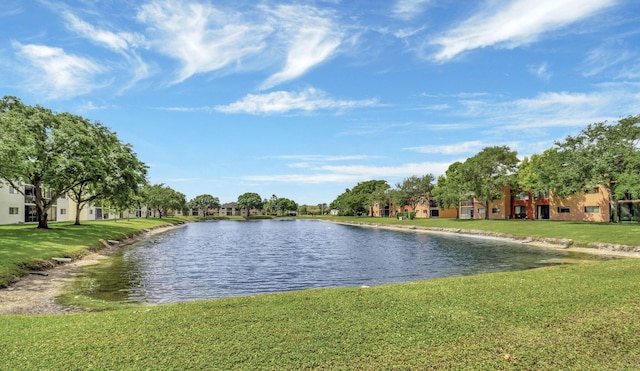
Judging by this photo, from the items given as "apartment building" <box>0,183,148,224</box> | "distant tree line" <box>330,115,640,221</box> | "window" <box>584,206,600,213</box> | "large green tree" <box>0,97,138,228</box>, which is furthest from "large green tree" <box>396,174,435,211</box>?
"large green tree" <box>0,97,138,228</box>

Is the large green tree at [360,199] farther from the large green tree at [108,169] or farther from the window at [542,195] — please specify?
the large green tree at [108,169]

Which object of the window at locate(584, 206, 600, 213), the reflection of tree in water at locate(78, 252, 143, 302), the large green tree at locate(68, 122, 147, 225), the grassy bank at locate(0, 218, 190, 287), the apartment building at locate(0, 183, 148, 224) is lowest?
the reflection of tree in water at locate(78, 252, 143, 302)

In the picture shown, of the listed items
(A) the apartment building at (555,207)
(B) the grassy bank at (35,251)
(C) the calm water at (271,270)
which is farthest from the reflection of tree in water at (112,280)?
(A) the apartment building at (555,207)

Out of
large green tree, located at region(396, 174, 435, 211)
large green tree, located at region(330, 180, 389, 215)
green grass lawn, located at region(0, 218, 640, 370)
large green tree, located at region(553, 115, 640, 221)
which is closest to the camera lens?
green grass lawn, located at region(0, 218, 640, 370)

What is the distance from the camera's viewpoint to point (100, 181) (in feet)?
136

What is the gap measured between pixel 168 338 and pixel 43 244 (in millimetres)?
26838

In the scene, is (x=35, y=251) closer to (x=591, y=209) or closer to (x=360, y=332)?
(x=360, y=332)

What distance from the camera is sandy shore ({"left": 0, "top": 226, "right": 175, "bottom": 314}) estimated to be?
13.5 metres

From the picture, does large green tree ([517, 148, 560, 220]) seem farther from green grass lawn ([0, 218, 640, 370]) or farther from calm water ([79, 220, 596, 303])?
green grass lawn ([0, 218, 640, 370])

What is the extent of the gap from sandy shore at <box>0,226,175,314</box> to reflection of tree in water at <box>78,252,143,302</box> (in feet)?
2.98

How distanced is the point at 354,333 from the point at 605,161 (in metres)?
60.2

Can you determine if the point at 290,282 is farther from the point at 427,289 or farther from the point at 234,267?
the point at 427,289

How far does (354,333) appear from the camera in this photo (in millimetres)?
8117

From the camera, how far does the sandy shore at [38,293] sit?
13513 mm
